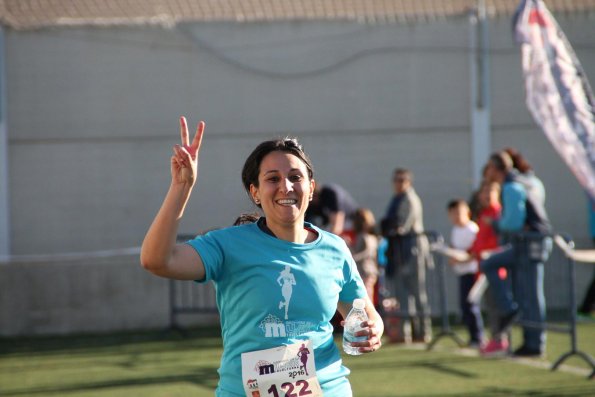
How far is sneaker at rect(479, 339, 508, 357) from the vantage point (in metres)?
12.0

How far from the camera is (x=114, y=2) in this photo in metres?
17.9

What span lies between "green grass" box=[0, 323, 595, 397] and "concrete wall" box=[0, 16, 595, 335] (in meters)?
3.30

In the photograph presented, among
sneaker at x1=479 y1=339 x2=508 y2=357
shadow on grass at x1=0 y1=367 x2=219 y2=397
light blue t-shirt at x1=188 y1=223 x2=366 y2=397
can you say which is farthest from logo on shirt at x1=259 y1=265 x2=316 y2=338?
sneaker at x1=479 y1=339 x2=508 y2=357

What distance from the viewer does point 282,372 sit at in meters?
4.27

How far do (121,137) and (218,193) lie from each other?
5.66ft

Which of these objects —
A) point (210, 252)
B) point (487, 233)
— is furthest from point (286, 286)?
point (487, 233)

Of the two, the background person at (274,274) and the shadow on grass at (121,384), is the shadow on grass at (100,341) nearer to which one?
the shadow on grass at (121,384)

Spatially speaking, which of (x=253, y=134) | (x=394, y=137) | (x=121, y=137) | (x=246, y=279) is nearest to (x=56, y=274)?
(x=121, y=137)

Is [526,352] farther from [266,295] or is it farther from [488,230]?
[266,295]

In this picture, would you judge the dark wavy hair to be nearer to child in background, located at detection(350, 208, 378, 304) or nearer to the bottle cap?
the bottle cap

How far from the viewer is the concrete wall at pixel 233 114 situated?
57.5ft

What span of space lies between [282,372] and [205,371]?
737cm

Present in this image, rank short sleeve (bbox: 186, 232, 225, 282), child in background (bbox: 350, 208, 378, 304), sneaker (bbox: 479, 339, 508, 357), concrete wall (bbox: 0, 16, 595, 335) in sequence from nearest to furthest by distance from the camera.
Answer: short sleeve (bbox: 186, 232, 225, 282)
sneaker (bbox: 479, 339, 508, 357)
child in background (bbox: 350, 208, 378, 304)
concrete wall (bbox: 0, 16, 595, 335)

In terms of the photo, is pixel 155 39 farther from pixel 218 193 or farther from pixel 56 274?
pixel 56 274
